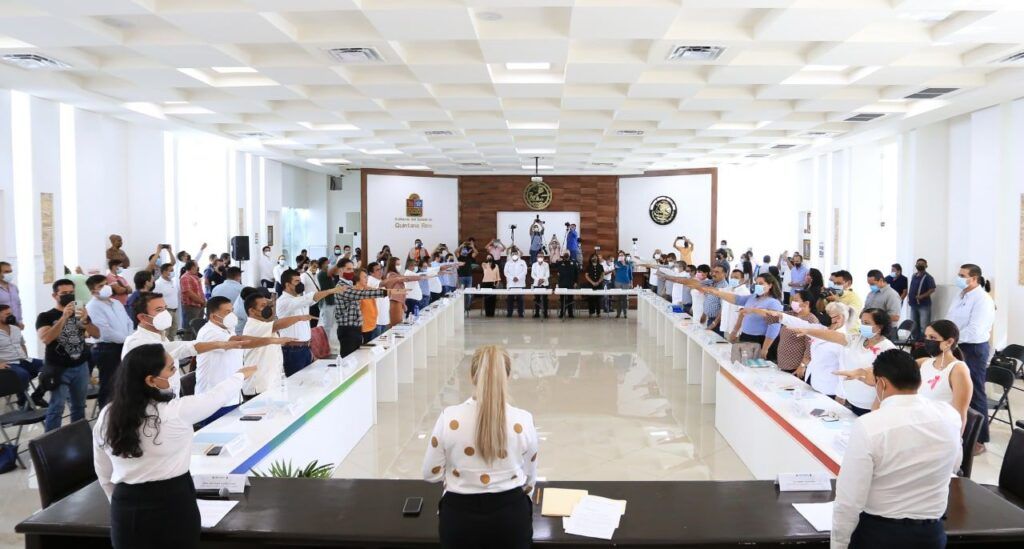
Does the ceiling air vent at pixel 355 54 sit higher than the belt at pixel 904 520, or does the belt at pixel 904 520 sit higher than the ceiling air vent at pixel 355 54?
the ceiling air vent at pixel 355 54

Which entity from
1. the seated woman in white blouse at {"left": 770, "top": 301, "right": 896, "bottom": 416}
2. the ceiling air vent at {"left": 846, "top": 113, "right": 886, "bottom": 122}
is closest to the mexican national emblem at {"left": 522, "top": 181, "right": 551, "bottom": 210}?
the ceiling air vent at {"left": 846, "top": 113, "right": 886, "bottom": 122}

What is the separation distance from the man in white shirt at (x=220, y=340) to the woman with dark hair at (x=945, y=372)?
166 inches

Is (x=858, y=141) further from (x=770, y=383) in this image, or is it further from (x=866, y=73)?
(x=770, y=383)

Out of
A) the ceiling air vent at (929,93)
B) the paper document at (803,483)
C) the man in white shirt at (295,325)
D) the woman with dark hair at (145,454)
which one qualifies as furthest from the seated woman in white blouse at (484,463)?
the ceiling air vent at (929,93)

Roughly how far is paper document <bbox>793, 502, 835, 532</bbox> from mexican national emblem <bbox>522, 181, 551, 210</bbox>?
56.6 ft

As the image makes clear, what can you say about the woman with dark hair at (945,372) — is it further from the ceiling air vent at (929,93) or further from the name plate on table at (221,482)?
the ceiling air vent at (929,93)

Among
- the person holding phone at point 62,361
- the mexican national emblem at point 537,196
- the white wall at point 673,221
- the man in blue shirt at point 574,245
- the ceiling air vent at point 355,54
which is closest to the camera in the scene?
the person holding phone at point 62,361

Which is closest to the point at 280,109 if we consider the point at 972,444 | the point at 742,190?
the point at 972,444

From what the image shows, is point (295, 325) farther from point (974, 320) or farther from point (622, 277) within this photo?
point (622, 277)

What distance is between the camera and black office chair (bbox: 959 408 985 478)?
12.9 feet

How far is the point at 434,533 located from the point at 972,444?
3143mm

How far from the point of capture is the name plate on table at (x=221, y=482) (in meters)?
3.32

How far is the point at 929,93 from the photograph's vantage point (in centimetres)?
884

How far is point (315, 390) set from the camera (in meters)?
5.70
